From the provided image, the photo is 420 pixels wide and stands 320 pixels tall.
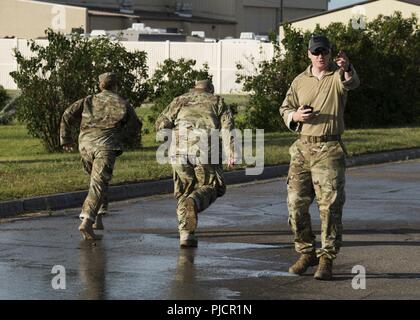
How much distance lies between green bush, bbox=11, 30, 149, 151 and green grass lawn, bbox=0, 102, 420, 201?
0.66m

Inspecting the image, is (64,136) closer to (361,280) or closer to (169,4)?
(361,280)

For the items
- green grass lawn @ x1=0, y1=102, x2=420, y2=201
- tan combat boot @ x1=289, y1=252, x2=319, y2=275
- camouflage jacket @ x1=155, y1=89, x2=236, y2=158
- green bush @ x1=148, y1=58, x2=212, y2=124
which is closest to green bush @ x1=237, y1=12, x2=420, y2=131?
green grass lawn @ x1=0, y1=102, x2=420, y2=201

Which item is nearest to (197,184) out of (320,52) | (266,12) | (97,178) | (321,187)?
(97,178)

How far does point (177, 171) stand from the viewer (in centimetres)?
1169

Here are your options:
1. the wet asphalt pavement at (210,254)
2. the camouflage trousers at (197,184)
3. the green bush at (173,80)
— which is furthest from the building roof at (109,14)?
the camouflage trousers at (197,184)

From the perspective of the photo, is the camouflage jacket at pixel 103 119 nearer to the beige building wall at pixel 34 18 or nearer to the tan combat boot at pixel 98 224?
the tan combat boot at pixel 98 224

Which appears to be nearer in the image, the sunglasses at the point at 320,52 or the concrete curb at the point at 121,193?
the sunglasses at the point at 320,52

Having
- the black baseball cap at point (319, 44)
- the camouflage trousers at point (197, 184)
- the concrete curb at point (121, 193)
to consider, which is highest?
the black baseball cap at point (319, 44)

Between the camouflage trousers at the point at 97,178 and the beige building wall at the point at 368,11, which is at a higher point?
the beige building wall at the point at 368,11

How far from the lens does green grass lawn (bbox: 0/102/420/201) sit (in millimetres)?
15569

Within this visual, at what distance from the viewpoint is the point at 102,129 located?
12156mm

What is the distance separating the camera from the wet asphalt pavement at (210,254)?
9094 millimetres

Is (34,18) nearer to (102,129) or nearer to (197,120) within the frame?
(102,129)

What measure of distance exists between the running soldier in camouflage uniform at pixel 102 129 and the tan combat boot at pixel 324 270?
122 inches
